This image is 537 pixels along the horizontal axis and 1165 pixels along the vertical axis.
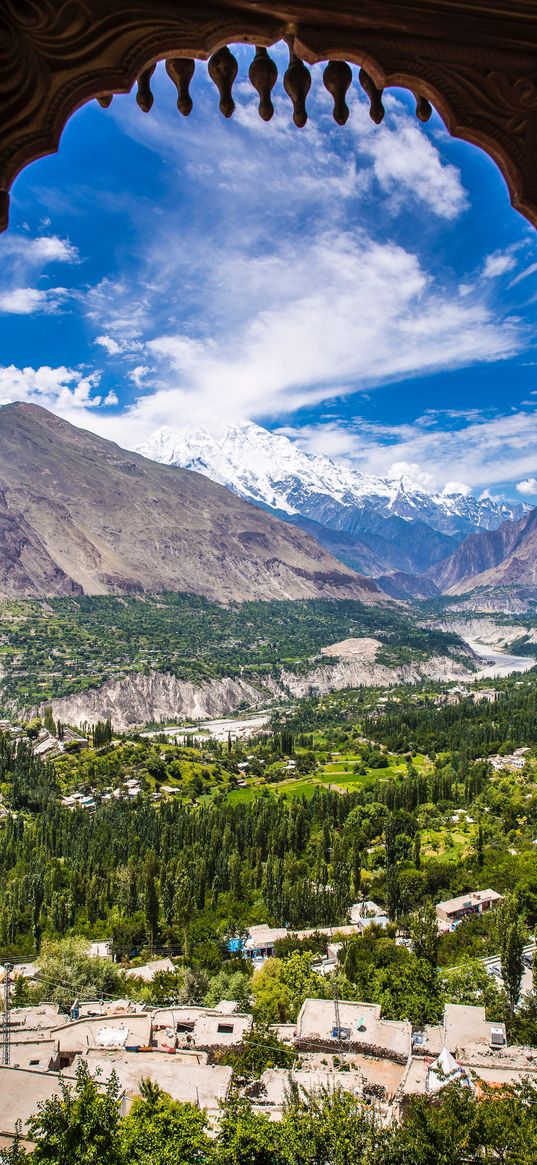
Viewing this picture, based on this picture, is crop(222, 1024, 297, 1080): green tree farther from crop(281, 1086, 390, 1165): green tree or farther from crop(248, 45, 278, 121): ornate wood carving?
crop(248, 45, 278, 121): ornate wood carving

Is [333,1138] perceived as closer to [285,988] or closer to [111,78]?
[285,988]

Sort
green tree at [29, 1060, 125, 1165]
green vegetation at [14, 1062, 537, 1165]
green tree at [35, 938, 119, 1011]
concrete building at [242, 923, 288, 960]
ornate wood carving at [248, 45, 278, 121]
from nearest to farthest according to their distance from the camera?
ornate wood carving at [248, 45, 278, 121] → green tree at [29, 1060, 125, 1165] → green vegetation at [14, 1062, 537, 1165] → green tree at [35, 938, 119, 1011] → concrete building at [242, 923, 288, 960]

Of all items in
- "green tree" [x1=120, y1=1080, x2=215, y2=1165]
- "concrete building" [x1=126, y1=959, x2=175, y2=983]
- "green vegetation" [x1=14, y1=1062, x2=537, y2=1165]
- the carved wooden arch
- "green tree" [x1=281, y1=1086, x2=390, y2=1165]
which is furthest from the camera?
"concrete building" [x1=126, y1=959, x2=175, y2=983]

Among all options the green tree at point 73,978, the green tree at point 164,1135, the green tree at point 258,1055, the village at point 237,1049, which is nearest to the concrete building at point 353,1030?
the village at point 237,1049

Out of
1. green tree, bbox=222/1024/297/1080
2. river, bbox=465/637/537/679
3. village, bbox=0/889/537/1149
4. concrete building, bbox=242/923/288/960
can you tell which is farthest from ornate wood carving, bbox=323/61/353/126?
river, bbox=465/637/537/679

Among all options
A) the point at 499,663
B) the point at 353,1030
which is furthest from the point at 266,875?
the point at 499,663

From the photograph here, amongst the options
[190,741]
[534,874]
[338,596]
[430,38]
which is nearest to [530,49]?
[430,38]

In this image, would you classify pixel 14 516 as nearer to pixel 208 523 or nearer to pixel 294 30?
pixel 208 523

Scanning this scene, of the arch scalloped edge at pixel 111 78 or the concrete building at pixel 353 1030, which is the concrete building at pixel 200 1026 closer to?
the concrete building at pixel 353 1030

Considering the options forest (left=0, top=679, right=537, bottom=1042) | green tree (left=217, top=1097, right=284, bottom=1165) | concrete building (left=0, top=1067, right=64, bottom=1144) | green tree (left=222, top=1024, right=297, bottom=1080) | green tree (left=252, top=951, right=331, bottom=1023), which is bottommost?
forest (left=0, top=679, right=537, bottom=1042)
